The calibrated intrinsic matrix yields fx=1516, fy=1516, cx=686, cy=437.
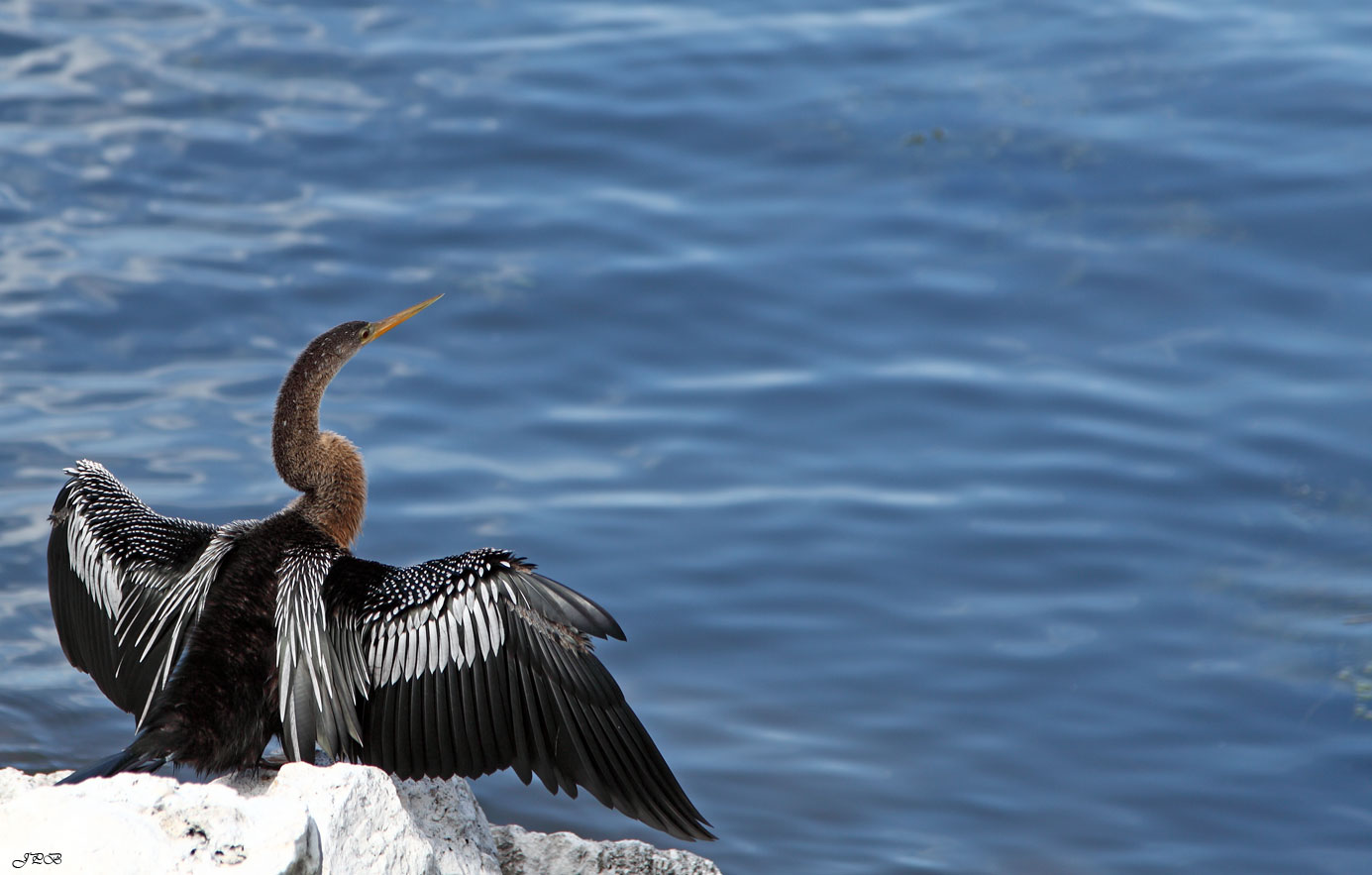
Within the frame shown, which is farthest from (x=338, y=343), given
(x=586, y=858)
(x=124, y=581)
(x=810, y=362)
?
(x=810, y=362)

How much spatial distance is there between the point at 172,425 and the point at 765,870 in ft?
12.9

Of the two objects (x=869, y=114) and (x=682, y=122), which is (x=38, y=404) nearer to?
(x=682, y=122)

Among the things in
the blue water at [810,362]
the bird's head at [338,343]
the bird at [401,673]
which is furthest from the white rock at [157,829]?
the blue water at [810,362]

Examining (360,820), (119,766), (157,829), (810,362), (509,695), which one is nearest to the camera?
(157,829)

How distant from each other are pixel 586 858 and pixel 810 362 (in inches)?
174

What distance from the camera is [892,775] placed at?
5.89 meters

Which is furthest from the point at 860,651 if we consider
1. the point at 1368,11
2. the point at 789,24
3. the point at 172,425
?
the point at 1368,11

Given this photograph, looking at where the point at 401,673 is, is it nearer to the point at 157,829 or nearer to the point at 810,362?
the point at 157,829

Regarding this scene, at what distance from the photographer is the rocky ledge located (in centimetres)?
285

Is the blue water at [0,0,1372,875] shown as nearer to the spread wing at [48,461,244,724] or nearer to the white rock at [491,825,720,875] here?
the spread wing at [48,461,244,724]

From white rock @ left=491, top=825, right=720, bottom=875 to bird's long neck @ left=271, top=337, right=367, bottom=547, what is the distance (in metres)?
1.15

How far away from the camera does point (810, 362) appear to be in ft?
26.6

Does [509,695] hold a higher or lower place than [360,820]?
higher

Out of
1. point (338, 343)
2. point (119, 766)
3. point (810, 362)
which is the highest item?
point (810, 362)
